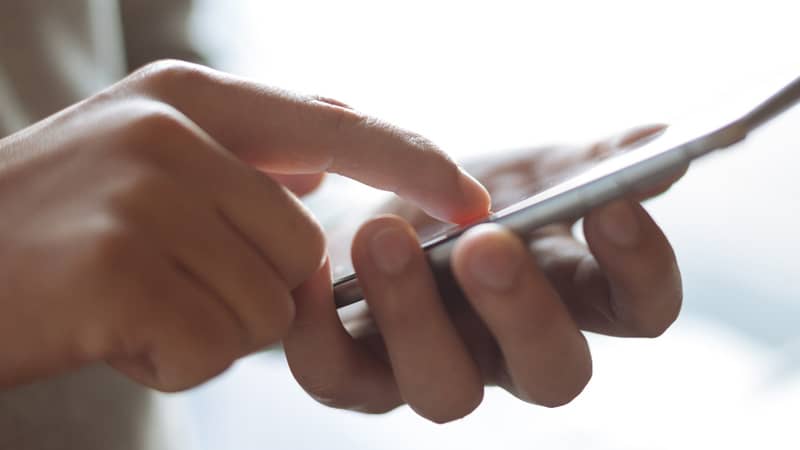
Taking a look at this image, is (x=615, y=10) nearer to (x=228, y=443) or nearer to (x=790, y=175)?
(x=790, y=175)

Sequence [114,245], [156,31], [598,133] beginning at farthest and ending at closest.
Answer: [156,31], [598,133], [114,245]

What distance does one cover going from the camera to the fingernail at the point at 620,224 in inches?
13.1

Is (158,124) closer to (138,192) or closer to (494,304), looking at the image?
(138,192)

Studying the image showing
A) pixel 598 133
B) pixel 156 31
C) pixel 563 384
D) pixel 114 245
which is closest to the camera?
pixel 114 245

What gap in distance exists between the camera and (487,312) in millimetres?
347

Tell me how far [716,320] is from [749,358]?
0.12 ft

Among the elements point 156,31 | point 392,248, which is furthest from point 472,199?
point 156,31

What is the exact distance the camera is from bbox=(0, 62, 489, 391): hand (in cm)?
27

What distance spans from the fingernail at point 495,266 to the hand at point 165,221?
2.1 inches

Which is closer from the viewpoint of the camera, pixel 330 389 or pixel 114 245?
pixel 114 245

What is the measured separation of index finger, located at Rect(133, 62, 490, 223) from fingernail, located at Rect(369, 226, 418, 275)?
21 mm

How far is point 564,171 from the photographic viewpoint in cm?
43

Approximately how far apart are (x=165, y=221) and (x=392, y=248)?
10 cm

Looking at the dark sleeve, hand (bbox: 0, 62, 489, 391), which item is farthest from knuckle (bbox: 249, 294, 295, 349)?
the dark sleeve
